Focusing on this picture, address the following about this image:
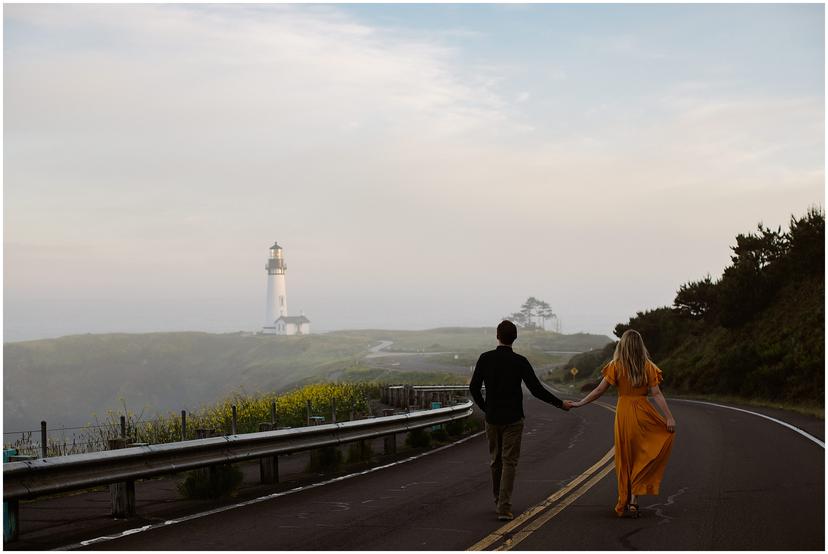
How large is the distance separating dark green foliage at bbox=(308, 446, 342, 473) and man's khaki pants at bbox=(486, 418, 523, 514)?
5.46 m

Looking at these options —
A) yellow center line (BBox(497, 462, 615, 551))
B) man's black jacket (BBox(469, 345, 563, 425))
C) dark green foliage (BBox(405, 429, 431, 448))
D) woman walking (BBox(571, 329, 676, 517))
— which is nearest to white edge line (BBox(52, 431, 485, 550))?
dark green foliage (BBox(405, 429, 431, 448))

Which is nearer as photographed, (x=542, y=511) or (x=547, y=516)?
(x=547, y=516)

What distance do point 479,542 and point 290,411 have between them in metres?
19.8

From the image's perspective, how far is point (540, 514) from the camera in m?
10.8

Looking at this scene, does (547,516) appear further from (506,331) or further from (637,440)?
(506,331)

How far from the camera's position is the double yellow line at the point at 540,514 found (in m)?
9.20

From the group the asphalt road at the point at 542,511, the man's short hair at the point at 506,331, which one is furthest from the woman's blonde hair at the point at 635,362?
the asphalt road at the point at 542,511

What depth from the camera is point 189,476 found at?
41.7ft

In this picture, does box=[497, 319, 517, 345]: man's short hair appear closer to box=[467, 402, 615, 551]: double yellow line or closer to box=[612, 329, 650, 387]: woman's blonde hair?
box=[612, 329, 650, 387]: woman's blonde hair

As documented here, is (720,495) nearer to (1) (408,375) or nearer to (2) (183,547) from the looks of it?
(2) (183,547)

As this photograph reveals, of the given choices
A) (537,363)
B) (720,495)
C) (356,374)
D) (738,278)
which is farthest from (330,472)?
(537,363)

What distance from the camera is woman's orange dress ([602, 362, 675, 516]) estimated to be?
10.6m

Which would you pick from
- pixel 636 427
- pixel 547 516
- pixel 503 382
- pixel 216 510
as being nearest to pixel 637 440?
pixel 636 427

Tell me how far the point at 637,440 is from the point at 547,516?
124cm
